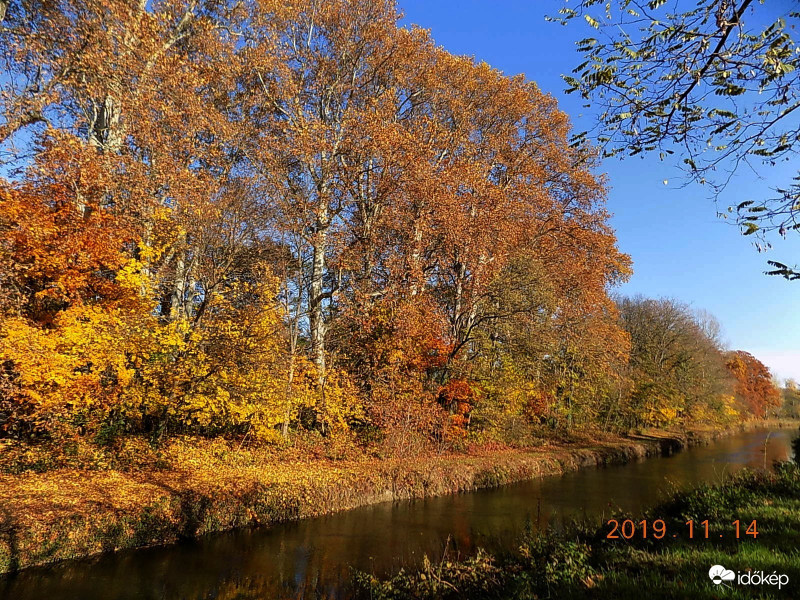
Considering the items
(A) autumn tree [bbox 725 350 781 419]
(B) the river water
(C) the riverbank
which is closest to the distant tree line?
(C) the riverbank

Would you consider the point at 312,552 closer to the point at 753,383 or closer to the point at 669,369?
the point at 669,369

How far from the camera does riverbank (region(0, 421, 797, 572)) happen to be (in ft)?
28.0

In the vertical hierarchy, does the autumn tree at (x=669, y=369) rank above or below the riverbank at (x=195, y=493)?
above

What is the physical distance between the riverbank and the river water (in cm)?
39

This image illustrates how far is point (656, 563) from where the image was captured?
4766mm

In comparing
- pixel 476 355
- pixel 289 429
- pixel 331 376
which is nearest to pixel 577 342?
pixel 476 355

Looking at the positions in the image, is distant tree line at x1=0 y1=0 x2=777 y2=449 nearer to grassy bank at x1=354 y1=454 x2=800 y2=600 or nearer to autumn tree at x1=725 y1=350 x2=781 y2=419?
grassy bank at x1=354 y1=454 x2=800 y2=600

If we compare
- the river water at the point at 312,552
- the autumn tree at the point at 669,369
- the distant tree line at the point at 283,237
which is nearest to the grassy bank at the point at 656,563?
the river water at the point at 312,552

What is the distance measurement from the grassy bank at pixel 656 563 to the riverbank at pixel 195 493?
492cm

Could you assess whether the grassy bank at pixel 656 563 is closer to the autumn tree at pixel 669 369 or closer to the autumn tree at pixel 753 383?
the autumn tree at pixel 669 369

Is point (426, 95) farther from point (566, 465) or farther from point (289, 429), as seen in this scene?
point (566, 465)

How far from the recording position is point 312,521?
11.8 metres

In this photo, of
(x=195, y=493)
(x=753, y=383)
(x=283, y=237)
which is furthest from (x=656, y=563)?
(x=753, y=383)

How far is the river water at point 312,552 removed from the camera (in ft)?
25.1
